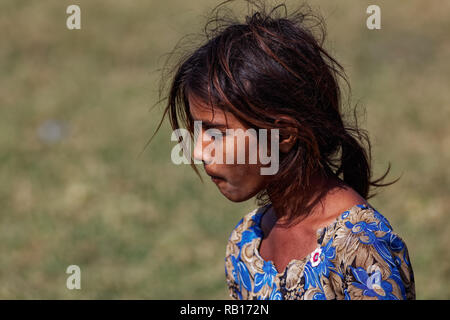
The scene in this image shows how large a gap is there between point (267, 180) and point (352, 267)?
0.39 metres

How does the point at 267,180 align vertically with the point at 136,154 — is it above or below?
below

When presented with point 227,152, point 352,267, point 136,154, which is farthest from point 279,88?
point 136,154

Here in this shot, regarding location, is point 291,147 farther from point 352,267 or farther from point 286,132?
point 352,267

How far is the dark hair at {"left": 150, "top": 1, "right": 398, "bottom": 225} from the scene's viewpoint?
1.96 metres

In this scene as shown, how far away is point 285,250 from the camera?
7.03 ft

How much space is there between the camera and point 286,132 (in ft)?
6.57

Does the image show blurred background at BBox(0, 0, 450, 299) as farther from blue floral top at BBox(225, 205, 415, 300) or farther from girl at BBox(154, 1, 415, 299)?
blue floral top at BBox(225, 205, 415, 300)

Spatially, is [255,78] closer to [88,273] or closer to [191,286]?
[191,286]

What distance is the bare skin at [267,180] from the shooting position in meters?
1.99

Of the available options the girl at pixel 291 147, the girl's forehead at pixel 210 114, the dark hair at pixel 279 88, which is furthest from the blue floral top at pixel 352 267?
the girl's forehead at pixel 210 114

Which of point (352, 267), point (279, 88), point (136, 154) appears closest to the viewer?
point (352, 267)

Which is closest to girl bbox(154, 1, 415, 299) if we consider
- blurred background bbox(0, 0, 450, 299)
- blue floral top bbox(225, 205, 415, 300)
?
blue floral top bbox(225, 205, 415, 300)

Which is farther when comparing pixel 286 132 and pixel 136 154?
pixel 136 154

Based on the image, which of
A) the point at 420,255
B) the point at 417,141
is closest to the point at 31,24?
the point at 417,141
